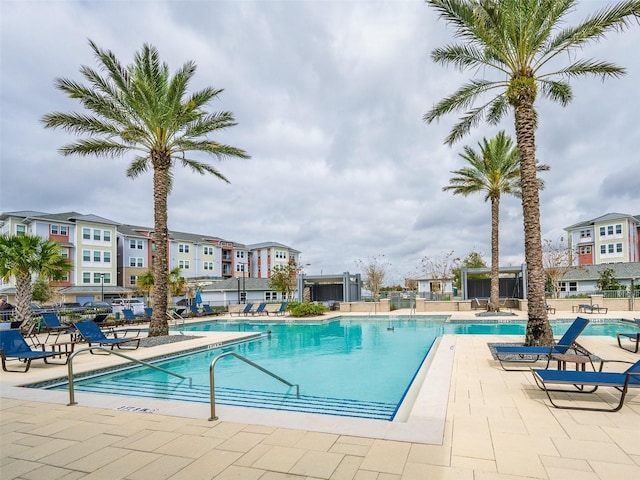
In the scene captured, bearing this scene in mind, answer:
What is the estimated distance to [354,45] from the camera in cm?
1228

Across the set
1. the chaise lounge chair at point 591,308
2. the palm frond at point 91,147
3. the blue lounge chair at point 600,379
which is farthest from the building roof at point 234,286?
the blue lounge chair at point 600,379

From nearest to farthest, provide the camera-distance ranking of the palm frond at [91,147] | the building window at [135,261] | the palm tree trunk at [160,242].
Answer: the palm tree trunk at [160,242] < the palm frond at [91,147] < the building window at [135,261]

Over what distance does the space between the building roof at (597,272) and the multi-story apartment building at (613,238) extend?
14.4 ft

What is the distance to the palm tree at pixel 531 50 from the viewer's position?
992 centimetres

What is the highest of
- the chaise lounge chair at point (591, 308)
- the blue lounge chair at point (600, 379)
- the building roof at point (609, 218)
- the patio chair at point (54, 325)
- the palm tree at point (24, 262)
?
the building roof at point (609, 218)

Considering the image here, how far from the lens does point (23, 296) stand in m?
17.1

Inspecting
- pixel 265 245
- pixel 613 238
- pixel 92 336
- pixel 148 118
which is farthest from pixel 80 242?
pixel 613 238

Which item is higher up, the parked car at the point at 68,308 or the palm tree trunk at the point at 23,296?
the palm tree trunk at the point at 23,296

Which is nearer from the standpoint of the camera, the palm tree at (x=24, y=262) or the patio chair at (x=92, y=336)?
the patio chair at (x=92, y=336)

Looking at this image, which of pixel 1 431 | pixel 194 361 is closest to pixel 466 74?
pixel 194 361

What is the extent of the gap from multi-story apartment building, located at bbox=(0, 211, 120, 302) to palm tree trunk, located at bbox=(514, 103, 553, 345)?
1656 inches

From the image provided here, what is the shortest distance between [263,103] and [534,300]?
489 inches

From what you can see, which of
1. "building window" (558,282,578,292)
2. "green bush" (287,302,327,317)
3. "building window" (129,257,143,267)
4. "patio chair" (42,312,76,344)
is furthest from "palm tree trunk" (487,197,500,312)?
"building window" (129,257,143,267)

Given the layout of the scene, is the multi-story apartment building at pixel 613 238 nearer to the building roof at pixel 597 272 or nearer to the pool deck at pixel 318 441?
the building roof at pixel 597 272
